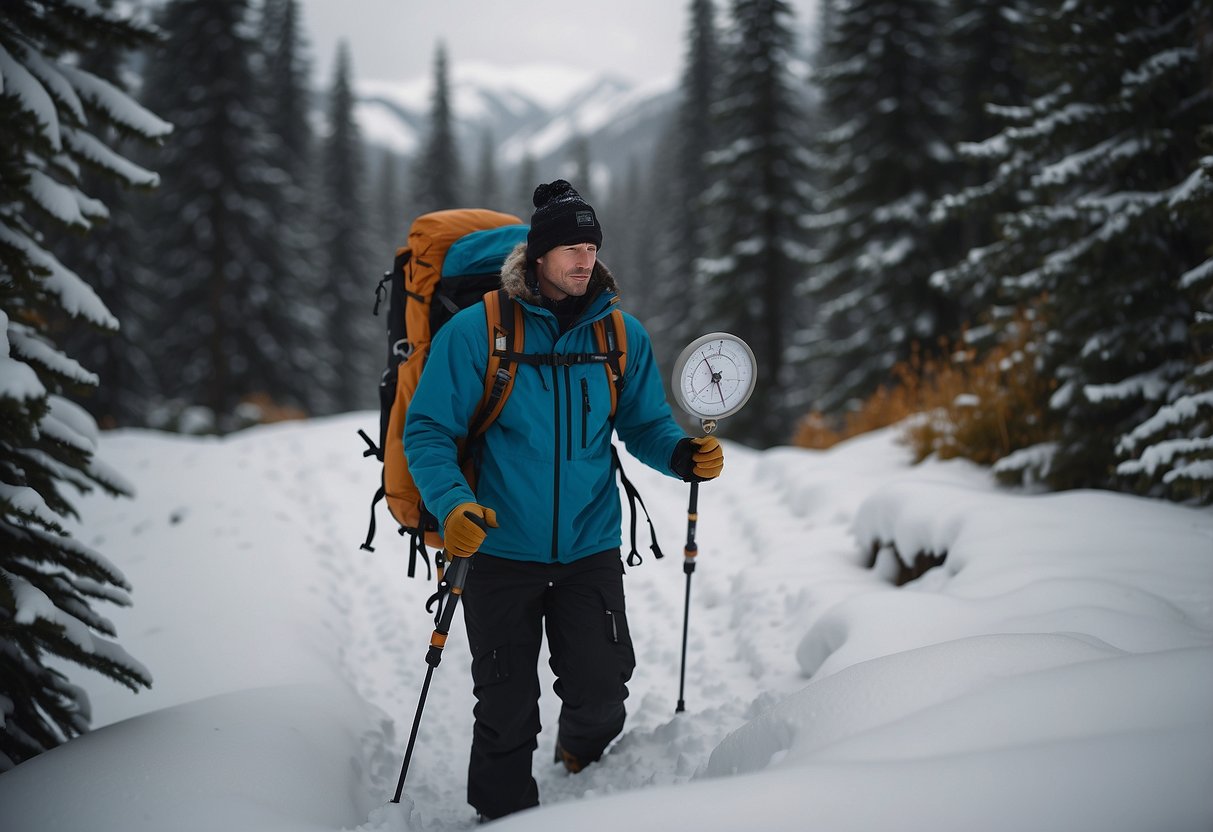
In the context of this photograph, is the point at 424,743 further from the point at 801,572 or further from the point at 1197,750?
the point at 1197,750

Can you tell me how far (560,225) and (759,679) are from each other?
113 inches

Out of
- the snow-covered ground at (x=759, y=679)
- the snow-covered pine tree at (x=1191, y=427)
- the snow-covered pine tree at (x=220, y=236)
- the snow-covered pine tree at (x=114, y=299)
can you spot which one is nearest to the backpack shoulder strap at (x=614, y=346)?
the snow-covered ground at (x=759, y=679)

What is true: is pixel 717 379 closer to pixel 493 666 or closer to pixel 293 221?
pixel 493 666

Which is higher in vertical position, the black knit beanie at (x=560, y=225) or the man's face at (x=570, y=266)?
the black knit beanie at (x=560, y=225)

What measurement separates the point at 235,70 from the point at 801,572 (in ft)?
72.0

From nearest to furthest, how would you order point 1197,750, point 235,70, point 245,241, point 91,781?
point 1197,750, point 91,781, point 235,70, point 245,241

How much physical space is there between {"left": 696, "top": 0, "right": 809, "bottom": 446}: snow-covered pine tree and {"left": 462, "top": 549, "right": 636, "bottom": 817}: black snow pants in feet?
53.3

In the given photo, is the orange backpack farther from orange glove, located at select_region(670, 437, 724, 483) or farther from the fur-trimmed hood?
orange glove, located at select_region(670, 437, 724, 483)

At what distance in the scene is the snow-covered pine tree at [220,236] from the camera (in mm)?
20516

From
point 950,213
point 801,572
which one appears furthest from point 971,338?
point 801,572

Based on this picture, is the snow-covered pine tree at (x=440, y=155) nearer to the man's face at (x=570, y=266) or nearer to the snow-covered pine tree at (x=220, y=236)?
the snow-covered pine tree at (x=220, y=236)

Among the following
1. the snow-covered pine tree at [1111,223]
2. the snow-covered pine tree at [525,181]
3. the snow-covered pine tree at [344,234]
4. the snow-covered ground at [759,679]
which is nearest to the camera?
the snow-covered ground at [759,679]

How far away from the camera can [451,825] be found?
3.36m

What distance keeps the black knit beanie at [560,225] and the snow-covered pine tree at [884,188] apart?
40.3ft
